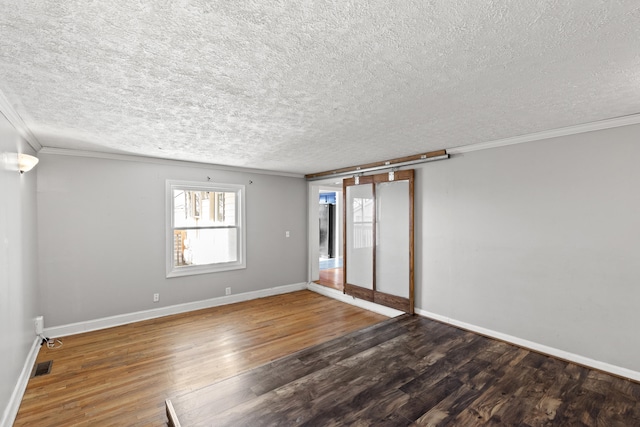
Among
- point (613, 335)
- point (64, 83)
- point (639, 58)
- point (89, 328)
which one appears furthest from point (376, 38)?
point (89, 328)

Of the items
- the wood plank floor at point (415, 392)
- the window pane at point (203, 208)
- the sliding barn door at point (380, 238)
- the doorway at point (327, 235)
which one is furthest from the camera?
the doorway at point (327, 235)

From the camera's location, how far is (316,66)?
1.64m

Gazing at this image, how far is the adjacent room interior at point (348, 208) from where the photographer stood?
1.41 meters

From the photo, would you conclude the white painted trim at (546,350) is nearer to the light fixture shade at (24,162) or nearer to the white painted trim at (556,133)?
the white painted trim at (556,133)

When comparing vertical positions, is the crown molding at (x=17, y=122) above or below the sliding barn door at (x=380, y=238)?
above

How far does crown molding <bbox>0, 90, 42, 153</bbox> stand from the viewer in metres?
2.13

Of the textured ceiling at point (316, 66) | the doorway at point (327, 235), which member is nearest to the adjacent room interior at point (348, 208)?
the textured ceiling at point (316, 66)

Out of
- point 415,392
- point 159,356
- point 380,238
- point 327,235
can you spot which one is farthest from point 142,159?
point 327,235

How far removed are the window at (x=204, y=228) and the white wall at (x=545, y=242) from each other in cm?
328

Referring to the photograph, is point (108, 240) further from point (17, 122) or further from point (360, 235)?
point (360, 235)

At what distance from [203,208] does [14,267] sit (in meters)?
2.68

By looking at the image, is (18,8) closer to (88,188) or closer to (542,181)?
(88,188)

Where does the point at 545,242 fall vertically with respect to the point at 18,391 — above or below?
above

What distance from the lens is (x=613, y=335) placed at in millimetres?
2627
